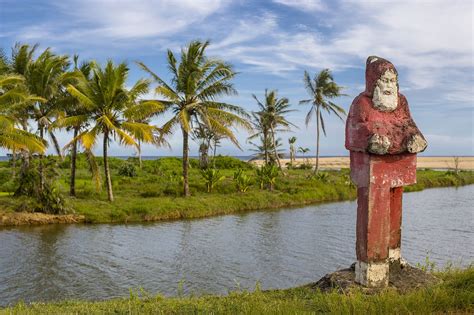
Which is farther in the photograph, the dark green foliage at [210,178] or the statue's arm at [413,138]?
the dark green foliage at [210,178]

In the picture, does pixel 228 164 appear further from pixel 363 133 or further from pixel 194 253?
pixel 363 133

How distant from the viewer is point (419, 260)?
1295 cm

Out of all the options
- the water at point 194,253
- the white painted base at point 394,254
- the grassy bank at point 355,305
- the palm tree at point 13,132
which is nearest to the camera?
the grassy bank at point 355,305

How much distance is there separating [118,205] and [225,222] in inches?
193

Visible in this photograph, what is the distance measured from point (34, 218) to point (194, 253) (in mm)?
8237

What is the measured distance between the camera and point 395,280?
730cm

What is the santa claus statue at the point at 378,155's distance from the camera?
689 cm

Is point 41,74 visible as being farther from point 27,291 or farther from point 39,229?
point 27,291

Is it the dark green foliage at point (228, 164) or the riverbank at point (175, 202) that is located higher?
the dark green foliage at point (228, 164)

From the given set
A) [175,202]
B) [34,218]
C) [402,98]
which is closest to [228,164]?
[175,202]

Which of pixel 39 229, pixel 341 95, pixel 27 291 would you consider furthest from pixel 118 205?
pixel 341 95

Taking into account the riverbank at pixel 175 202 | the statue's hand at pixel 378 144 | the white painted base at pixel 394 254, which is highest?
the statue's hand at pixel 378 144

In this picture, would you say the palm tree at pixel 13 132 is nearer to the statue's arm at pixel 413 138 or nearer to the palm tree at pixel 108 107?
the palm tree at pixel 108 107

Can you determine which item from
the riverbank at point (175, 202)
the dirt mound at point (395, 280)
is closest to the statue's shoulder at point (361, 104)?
the dirt mound at point (395, 280)
